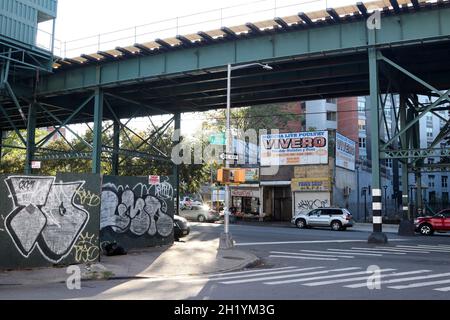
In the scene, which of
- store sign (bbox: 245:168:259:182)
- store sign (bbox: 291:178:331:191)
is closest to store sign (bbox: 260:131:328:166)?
store sign (bbox: 245:168:259:182)

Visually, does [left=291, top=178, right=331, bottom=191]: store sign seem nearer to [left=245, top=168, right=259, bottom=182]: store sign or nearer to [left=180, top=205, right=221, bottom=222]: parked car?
[left=245, top=168, right=259, bottom=182]: store sign

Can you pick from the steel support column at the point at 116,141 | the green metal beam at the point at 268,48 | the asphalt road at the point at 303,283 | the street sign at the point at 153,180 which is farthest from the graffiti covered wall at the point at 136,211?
the steel support column at the point at 116,141

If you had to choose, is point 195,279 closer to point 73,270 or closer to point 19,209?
point 73,270

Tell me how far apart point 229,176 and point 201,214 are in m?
23.3

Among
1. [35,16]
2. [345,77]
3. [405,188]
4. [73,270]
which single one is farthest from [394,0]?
[35,16]

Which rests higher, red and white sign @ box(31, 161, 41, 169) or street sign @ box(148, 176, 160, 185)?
red and white sign @ box(31, 161, 41, 169)

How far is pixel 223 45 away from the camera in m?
27.2

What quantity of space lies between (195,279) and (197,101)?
82.7 feet

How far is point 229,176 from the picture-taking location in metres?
19.9

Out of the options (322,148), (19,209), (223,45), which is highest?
(223,45)

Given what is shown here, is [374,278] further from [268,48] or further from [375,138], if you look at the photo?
[268,48]

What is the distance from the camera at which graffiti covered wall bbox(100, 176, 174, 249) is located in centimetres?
1648

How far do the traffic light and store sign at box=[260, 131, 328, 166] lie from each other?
960 inches
